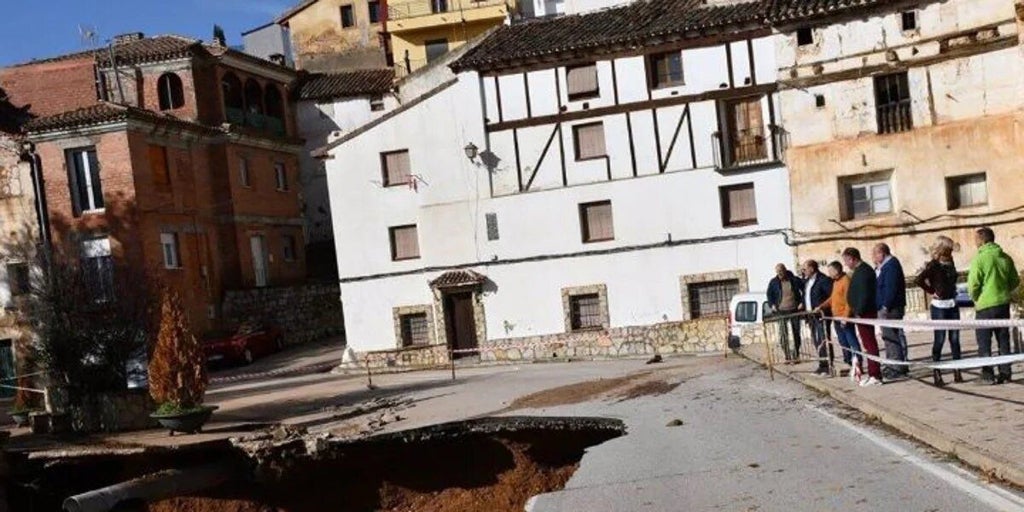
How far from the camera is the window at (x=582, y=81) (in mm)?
30062

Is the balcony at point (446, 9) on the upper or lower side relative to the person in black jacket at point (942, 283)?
upper

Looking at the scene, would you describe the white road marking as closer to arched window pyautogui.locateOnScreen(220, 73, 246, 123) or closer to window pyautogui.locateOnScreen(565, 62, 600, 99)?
window pyautogui.locateOnScreen(565, 62, 600, 99)

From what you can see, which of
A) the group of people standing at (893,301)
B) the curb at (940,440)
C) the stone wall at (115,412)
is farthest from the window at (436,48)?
the curb at (940,440)

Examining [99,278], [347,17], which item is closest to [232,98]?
[347,17]

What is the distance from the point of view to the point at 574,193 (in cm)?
3002

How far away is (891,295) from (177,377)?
12355 mm

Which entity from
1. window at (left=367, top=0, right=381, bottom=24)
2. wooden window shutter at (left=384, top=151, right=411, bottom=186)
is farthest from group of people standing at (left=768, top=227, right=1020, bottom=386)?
window at (left=367, top=0, right=381, bottom=24)

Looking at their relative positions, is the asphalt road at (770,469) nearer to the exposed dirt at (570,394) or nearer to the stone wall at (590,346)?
the exposed dirt at (570,394)

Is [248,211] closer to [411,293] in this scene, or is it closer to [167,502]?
[411,293]

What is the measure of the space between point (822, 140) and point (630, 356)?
817cm

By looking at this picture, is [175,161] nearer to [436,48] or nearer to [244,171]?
[244,171]

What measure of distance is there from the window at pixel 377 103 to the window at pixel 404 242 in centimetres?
1535

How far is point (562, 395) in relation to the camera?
17.8 m

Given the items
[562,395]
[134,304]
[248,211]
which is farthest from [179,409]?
[248,211]
